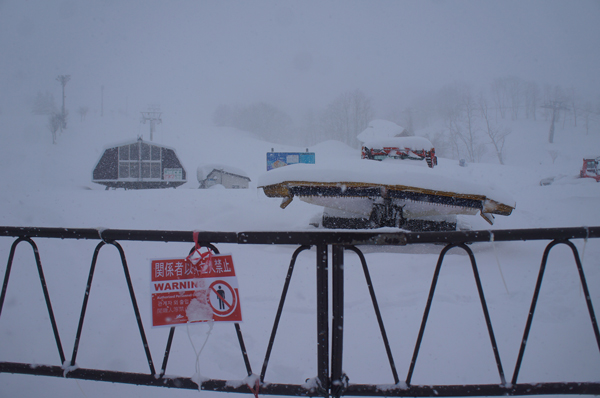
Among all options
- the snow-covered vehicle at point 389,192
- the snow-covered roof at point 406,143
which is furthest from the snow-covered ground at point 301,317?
the snow-covered roof at point 406,143

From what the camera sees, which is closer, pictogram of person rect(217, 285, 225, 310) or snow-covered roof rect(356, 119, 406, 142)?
pictogram of person rect(217, 285, 225, 310)

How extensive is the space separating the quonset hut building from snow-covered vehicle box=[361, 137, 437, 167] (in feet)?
68.7

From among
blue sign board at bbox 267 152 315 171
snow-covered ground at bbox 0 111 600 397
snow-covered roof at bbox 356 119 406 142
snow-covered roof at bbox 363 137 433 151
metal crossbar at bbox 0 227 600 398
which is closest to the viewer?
metal crossbar at bbox 0 227 600 398

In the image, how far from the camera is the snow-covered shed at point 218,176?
93.7ft

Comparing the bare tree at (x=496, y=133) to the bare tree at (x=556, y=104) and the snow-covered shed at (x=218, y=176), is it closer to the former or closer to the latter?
the bare tree at (x=556, y=104)

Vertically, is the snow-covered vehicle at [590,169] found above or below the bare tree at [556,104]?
below

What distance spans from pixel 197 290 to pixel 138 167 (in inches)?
1062

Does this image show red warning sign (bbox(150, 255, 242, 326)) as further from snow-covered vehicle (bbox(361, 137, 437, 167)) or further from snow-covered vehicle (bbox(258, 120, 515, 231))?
snow-covered vehicle (bbox(361, 137, 437, 167))

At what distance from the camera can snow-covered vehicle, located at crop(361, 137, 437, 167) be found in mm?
8711

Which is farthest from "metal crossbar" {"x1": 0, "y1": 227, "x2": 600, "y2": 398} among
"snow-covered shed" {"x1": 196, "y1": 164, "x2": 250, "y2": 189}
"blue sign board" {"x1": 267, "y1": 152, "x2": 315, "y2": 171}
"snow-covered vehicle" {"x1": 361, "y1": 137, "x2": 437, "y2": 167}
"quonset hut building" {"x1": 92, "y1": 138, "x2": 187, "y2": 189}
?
"snow-covered shed" {"x1": 196, "y1": 164, "x2": 250, "y2": 189}

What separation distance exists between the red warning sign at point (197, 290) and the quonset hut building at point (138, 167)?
26316 millimetres

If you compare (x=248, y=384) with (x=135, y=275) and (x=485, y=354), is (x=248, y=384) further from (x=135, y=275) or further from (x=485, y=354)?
(x=135, y=275)

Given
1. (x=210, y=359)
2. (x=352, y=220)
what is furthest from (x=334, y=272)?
(x=352, y=220)

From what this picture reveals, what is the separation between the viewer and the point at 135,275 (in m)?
4.18
